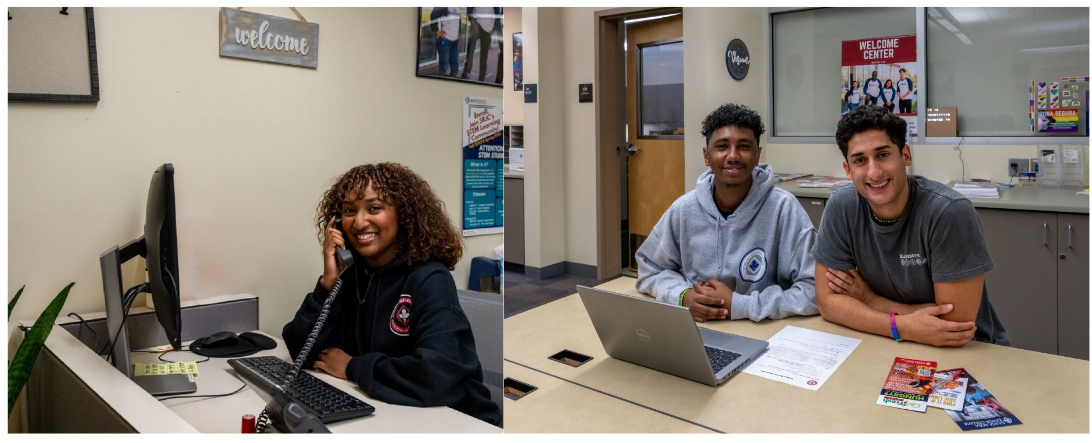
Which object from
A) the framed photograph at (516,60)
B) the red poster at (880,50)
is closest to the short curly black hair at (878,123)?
the framed photograph at (516,60)

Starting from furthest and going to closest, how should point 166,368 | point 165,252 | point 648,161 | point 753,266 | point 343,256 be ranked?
point 648,161, point 753,266, point 166,368, point 165,252, point 343,256

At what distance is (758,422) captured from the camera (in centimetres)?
121

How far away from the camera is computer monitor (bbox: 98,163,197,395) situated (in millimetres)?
1506

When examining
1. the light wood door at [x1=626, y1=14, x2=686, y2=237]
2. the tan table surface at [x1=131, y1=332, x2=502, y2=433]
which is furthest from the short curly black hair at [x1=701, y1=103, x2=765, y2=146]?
the light wood door at [x1=626, y1=14, x2=686, y2=237]

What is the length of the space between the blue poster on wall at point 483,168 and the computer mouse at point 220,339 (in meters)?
0.88

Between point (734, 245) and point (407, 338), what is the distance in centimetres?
102

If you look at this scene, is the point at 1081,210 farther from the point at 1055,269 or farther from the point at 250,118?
the point at 250,118

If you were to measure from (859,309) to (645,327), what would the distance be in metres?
0.56

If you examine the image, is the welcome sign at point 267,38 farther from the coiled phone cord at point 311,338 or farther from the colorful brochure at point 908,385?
the colorful brochure at point 908,385

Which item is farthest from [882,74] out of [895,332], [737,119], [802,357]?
[802,357]

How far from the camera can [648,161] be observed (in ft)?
16.1

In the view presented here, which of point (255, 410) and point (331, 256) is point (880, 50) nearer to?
point (331, 256)

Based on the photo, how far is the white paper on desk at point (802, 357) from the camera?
4.53 ft
